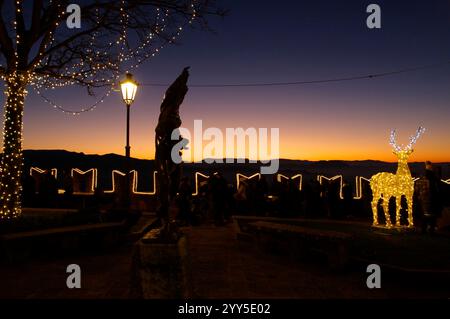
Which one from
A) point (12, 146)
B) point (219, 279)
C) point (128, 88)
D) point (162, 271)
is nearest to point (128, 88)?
point (128, 88)

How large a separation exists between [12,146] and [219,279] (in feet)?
26.3

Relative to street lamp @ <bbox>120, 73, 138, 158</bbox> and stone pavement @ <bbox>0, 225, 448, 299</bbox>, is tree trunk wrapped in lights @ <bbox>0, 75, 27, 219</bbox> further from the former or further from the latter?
stone pavement @ <bbox>0, 225, 448, 299</bbox>

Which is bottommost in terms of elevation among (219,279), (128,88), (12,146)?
(219,279)

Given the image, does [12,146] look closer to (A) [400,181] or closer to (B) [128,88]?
(B) [128,88]

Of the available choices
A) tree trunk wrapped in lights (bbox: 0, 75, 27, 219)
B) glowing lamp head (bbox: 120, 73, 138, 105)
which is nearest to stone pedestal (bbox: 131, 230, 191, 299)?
tree trunk wrapped in lights (bbox: 0, 75, 27, 219)

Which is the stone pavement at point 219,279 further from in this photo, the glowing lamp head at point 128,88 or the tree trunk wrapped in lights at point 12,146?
the glowing lamp head at point 128,88

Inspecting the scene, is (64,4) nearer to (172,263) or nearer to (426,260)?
(172,263)

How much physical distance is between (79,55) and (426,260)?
12554mm

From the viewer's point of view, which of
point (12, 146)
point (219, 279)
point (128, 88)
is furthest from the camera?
point (128, 88)

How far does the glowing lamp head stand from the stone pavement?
5657mm

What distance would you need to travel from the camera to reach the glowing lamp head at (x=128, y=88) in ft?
45.6

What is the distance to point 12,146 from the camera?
12.2 meters
